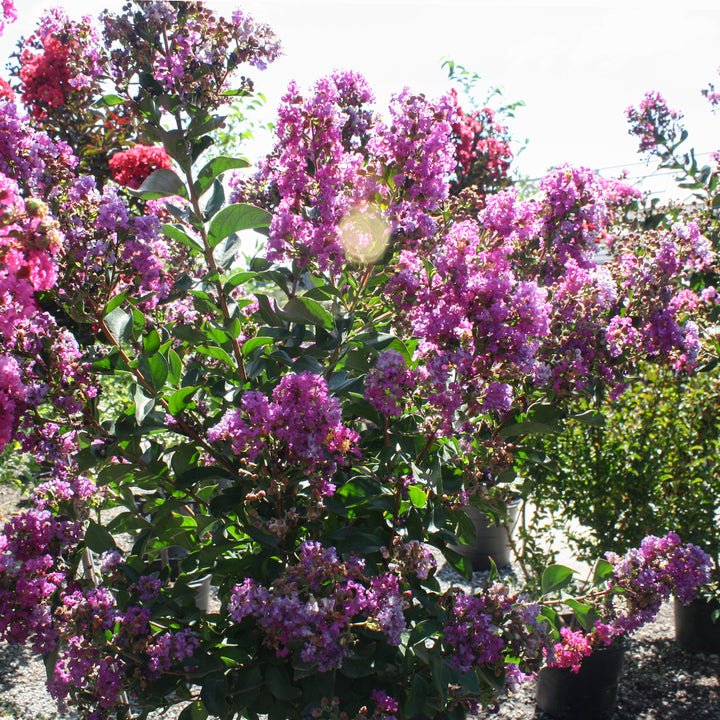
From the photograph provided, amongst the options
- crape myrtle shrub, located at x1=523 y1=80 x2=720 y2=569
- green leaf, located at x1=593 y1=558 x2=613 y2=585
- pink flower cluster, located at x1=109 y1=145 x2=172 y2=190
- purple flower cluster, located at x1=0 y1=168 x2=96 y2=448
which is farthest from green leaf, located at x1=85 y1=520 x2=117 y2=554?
crape myrtle shrub, located at x1=523 y1=80 x2=720 y2=569

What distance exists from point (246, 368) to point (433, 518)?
22.9 inches

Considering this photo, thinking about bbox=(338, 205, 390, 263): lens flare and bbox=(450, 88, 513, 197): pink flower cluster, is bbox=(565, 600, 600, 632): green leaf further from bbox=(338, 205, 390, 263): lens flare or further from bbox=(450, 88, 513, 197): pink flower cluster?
bbox=(450, 88, 513, 197): pink flower cluster

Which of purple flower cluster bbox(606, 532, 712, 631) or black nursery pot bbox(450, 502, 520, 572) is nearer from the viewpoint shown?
purple flower cluster bbox(606, 532, 712, 631)

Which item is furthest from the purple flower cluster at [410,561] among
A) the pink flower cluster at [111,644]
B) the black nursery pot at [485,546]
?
the black nursery pot at [485,546]

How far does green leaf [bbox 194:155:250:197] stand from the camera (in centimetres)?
164

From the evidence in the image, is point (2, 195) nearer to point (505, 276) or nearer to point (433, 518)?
point (505, 276)

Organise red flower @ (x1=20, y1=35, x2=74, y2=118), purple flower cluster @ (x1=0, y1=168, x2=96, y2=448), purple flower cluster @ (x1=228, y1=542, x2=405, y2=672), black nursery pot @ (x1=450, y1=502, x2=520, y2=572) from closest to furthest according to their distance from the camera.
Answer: purple flower cluster @ (x1=0, y1=168, x2=96, y2=448)
purple flower cluster @ (x1=228, y1=542, x2=405, y2=672)
red flower @ (x1=20, y1=35, x2=74, y2=118)
black nursery pot @ (x1=450, y1=502, x2=520, y2=572)

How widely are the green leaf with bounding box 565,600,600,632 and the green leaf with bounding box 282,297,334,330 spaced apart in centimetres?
102

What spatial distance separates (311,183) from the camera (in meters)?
1.67

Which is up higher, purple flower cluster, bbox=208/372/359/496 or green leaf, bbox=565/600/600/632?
purple flower cluster, bbox=208/372/359/496

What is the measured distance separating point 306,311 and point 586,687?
2609 millimetres

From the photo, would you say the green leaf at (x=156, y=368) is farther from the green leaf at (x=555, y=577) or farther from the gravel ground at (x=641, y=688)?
the gravel ground at (x=641, y=688)

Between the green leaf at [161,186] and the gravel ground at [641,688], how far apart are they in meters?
2.58

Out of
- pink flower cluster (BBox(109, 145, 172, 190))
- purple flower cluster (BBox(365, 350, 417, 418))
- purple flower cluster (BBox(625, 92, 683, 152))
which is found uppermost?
purple flower cluster (BBox(625, 92, 683, 152))
